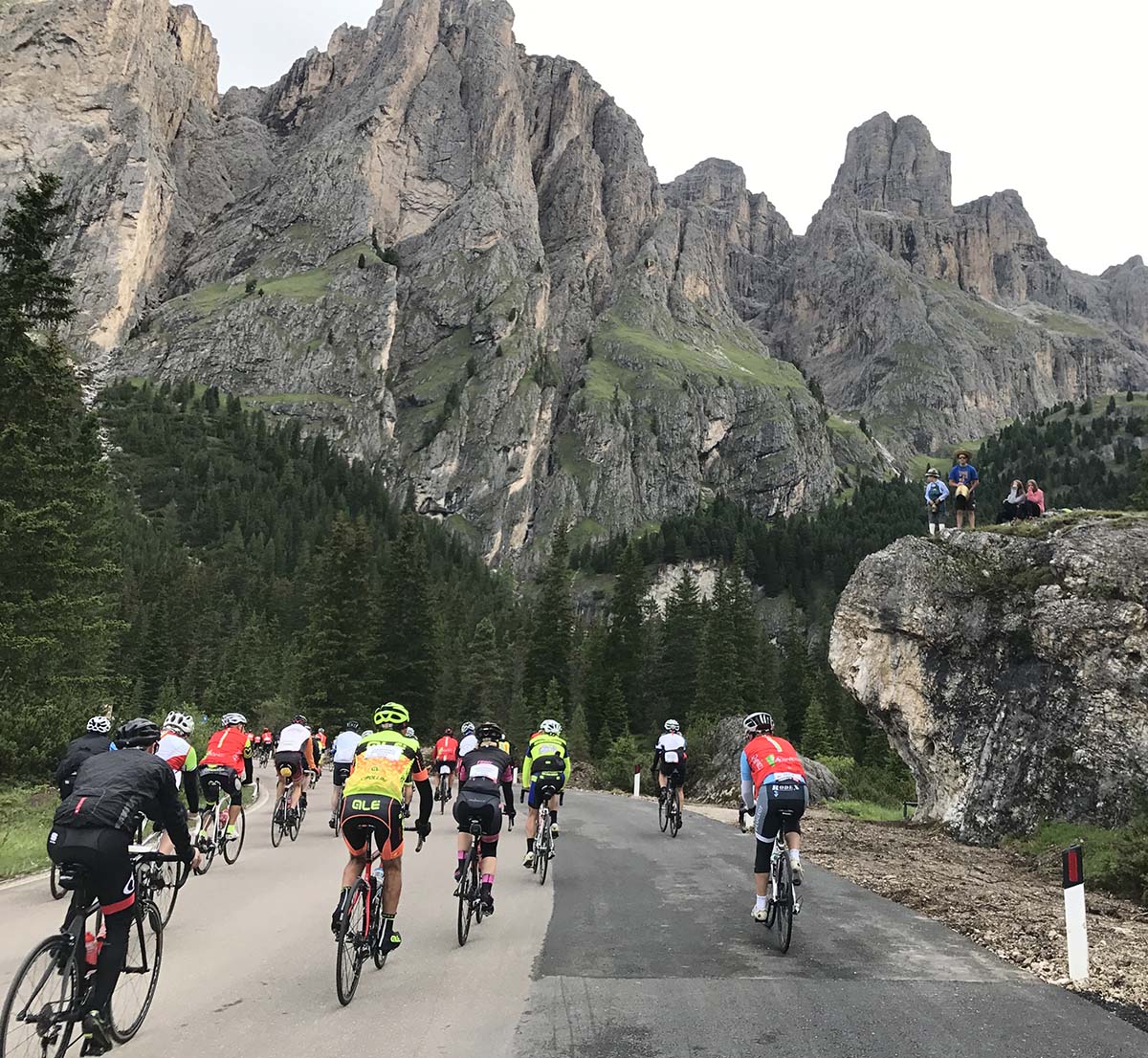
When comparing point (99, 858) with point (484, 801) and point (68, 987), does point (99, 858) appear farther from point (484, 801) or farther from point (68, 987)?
point (484, 801)

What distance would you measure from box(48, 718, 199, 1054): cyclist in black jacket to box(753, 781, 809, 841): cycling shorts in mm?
6222

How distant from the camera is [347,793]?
24.4ft

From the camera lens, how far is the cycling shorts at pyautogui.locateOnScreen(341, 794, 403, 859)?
732 cm

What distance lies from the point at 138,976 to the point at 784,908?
237 inches

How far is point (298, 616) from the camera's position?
3846 inches

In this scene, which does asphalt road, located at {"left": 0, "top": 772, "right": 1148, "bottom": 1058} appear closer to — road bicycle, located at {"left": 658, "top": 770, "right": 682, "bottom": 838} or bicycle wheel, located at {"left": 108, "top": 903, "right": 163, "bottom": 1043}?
bicycle wheel, located at {"left": 108, "top": 903, "right": 163, "bottom": 1043}


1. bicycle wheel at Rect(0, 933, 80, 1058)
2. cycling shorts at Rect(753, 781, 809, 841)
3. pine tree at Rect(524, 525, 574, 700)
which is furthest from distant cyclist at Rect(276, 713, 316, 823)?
pine tree at Rect(524, 525, 574, 700)

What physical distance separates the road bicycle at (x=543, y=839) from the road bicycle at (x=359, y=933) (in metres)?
4.64

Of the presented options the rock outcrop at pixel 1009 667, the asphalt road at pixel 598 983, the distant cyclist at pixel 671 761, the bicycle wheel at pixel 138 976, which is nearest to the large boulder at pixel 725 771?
the rock outcrop at pixel 1009 667

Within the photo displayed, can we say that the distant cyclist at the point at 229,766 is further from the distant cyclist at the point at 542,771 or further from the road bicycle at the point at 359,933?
the road bicycle at the point at 359,933

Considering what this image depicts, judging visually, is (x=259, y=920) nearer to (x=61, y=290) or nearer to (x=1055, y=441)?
(x=61, y=290)

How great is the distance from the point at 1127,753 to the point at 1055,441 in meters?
186

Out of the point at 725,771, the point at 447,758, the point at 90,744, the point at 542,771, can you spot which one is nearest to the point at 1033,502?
the point at 542,771

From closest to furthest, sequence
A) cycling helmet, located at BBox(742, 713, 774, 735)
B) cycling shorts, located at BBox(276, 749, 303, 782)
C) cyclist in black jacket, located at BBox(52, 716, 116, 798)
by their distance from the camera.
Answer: cyclist in black jacket, located at BBox(52, 716, 116, 798) < cycling helmet, located at BBox(742, 713, 774, 735) < cycling shorts, located at BBox(276, 749, 303, 782)
